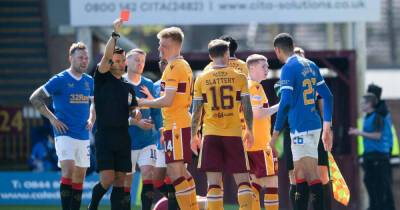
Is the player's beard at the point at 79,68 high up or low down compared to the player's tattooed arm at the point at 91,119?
up

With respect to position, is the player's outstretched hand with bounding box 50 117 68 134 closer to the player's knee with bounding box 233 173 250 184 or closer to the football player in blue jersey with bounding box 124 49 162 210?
the football player in blue jersey with bounding box 124 49 162 210

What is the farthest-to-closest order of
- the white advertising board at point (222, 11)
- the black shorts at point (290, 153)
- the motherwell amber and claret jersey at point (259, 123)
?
the white advertising board at point (222, 11) → the black shorts at point (290, 153) → the motherwell amber and claret jersey at point (259, 123)

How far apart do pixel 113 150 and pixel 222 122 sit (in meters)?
1.32

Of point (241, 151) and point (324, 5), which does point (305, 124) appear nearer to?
point (241, 151)

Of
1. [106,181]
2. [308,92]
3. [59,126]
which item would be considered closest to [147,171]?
[59,126]

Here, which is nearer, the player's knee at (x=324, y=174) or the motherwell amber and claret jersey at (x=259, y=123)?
the motherwell amber and claret jersey at (x=259, y=123)

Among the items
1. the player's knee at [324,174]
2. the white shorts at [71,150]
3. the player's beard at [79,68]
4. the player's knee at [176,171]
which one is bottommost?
the player's knee at [324,174]

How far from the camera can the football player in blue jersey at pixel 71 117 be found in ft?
47.2

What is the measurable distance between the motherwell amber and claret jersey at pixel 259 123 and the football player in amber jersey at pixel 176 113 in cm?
115

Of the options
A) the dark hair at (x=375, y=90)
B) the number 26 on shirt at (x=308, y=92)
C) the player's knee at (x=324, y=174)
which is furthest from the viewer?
the dark hair at (x=375, y=90)

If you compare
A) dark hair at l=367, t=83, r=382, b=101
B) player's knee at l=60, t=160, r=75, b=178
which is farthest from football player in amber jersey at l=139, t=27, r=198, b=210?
dark hair at l=367, t=83, r=382, b=101

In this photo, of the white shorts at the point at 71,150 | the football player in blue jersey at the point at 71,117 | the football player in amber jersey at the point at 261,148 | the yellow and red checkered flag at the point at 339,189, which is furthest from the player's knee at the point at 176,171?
Result: the yellow and red checkered flag at the point at 339,189

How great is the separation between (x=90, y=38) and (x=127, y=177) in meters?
8.11

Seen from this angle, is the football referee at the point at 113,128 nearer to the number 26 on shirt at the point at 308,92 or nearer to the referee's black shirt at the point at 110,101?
the referee's black shirt at the point at 110,101
